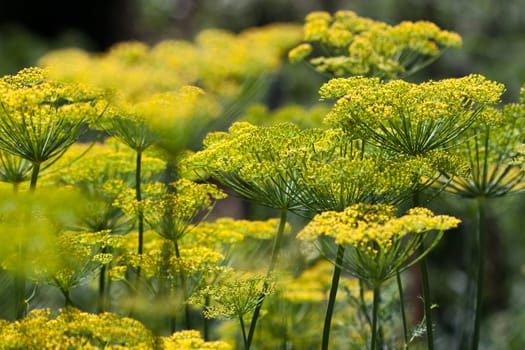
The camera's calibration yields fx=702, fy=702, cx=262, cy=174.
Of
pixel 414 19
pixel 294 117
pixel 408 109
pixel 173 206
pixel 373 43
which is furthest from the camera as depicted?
pixel 414 19

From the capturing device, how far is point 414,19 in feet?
13.9

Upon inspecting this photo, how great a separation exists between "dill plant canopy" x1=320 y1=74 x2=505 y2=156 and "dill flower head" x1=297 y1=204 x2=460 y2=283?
139mm

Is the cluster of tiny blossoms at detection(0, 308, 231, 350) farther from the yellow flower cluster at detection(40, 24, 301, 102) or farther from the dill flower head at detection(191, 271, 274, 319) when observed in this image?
the yellow flower cluster at detection(40, 24, 301, 102)

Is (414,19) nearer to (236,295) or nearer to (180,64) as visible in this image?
(180,64)

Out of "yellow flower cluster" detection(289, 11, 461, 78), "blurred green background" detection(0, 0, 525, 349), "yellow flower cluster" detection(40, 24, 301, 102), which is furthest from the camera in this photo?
"blurred green background" detection(0, 0, 525, 349)

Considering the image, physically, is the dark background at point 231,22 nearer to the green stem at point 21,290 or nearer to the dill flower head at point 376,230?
the dill flower head at point 376,230

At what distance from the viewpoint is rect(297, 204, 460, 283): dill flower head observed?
3.03ft

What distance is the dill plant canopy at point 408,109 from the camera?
1.07 metres

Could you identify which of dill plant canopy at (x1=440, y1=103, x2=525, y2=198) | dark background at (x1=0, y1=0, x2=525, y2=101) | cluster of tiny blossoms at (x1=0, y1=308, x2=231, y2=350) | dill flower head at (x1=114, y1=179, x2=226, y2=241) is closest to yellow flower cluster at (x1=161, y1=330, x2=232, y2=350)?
cluster of tiny blossoms at (x1=0, y1=308, x2=231, y2=350)

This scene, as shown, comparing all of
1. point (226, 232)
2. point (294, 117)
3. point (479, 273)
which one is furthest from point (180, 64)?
point (479, 273)

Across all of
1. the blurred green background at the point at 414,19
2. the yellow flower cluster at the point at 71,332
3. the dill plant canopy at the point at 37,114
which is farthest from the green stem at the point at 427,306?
the blurred green background at the point at 414,19

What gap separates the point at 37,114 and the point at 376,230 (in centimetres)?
56

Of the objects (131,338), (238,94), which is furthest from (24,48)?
(131,338)

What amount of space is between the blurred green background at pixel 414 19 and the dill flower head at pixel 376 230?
860mm
